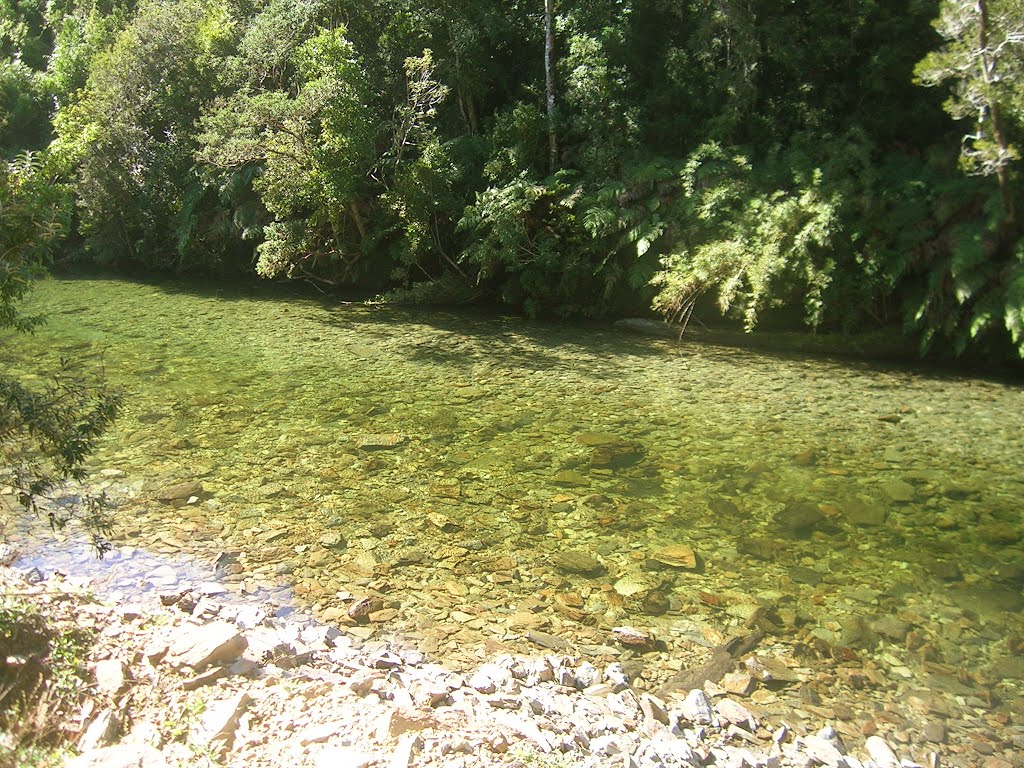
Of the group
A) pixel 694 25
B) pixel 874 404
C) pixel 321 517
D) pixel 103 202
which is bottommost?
pixel 321 517

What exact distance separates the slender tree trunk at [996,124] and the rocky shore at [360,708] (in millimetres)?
9050

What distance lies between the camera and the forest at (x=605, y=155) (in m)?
11.4

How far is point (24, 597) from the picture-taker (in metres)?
3.90

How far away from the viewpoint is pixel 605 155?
14141 millimetres

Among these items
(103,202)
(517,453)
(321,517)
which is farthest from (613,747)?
(103,202)

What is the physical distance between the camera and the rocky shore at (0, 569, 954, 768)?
3.17 metres

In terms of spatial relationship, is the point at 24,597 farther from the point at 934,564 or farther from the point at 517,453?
the point at 934,564

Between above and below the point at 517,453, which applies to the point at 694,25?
above

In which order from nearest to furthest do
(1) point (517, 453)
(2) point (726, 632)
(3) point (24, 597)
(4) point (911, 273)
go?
(3) point (24, 597)
(2) point (726, 632)
(1) point (517, 453)
(4) point (911, 273)

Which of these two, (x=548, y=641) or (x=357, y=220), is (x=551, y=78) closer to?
(x=357, y=220)

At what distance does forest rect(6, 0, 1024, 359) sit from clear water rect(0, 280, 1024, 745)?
1.67 meters

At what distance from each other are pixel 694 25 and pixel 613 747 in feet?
49.0

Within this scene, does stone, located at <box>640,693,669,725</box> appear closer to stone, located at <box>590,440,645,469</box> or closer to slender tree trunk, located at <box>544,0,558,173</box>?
stone, located at <box>590,440,645,469</box>

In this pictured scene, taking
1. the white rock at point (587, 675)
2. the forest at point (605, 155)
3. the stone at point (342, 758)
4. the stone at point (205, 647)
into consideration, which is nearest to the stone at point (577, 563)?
the white rock at point (587, 675)
